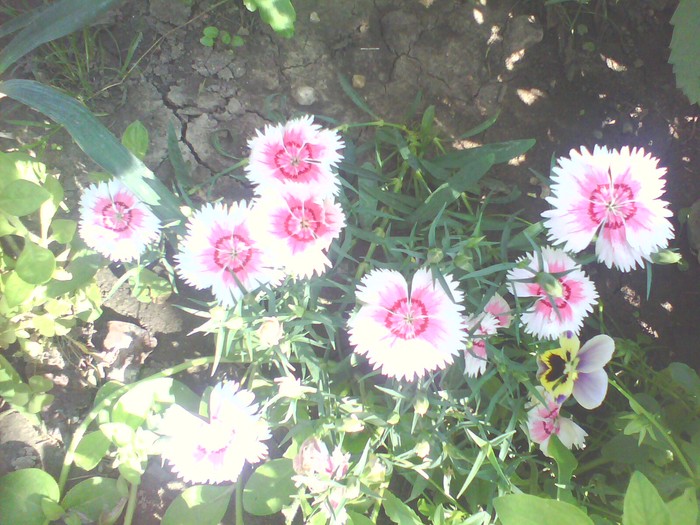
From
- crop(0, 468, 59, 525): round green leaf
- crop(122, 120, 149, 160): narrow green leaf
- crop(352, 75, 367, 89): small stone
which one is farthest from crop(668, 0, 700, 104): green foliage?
crop(0, 468, 59, 525): round green leaf

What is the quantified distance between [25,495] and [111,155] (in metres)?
1.08

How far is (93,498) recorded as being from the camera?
74.0 inches

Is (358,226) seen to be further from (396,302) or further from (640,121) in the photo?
(640,121)

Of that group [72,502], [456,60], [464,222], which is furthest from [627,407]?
[72,502]

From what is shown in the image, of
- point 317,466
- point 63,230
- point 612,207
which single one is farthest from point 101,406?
point 612,207

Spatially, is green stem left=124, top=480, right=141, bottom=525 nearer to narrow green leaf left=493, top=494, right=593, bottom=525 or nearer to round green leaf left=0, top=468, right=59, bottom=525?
round green leaf left=0, top=468, right=59, bottom=525

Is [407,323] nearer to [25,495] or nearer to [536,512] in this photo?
[536,512]

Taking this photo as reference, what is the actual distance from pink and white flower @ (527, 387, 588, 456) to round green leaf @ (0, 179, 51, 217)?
1.39 m

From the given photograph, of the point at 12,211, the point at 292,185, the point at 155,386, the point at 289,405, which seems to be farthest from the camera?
the point at 155,386

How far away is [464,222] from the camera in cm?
182

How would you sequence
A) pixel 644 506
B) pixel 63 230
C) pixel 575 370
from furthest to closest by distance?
pixel 63 230, pixel 575 370, pixel 644 506

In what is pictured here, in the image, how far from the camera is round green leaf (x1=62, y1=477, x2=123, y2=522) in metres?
1.86

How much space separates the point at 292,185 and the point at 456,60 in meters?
0.90

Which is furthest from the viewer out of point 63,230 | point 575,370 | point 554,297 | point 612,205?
point 63,230
